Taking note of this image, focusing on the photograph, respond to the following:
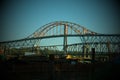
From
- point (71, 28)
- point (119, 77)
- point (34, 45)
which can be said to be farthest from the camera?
point (34, 45)

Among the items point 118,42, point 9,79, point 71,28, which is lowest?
point 9,79

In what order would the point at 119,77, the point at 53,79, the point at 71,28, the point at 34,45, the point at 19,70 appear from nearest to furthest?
the point at 119,77 < the point at 53,79 < the point at 19,70 < the point at 71,28 < the point at 34,45

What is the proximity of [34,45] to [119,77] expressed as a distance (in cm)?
6071

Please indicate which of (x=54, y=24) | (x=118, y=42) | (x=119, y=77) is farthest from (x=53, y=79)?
(x=54, y=24)

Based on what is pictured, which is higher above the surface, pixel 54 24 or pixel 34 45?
pixel 54 24

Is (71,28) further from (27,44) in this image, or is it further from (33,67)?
(33,67)

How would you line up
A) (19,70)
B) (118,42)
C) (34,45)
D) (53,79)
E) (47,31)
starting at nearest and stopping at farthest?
(53,79), (19,70), (118,42), (47,31), (34,45)

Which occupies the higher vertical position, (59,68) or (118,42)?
(118,42)

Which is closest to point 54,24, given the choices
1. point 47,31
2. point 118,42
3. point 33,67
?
point 47,31

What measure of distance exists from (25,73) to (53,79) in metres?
3.43

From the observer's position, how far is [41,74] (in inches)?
519

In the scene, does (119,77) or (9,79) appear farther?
(9,79)

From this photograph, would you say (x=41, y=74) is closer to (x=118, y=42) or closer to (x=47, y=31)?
(x=118, y=42)

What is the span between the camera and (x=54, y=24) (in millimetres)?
61500
